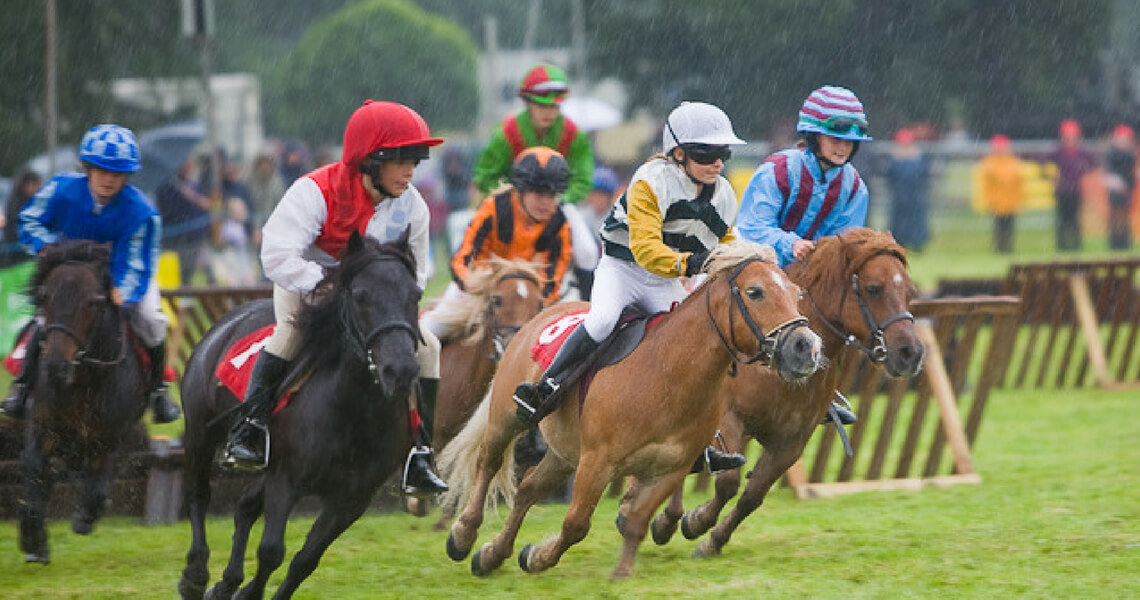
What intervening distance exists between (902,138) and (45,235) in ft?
70.5

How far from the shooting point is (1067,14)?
30734 mm

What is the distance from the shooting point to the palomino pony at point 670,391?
7.02 m

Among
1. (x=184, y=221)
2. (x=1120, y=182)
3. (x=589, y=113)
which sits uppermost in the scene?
(x=589, y=113)

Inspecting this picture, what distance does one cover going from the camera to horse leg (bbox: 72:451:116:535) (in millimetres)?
8719

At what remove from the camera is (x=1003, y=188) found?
29891 mm

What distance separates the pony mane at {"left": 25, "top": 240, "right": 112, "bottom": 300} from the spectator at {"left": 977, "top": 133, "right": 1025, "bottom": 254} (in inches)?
927

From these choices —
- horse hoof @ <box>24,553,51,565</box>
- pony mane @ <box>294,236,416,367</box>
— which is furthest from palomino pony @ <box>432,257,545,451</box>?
pony mane @ <box>294,236,416,367</box>

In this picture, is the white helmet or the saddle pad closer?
the saddle pad

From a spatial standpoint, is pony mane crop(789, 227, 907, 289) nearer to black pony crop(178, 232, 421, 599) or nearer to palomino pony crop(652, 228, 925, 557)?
palomino pony crop(652, 228, 925, 557)

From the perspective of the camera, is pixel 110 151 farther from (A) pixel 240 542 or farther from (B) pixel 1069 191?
(B) pixel 1069 191

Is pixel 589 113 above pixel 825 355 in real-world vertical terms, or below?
above

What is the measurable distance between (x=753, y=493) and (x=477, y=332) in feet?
6.71

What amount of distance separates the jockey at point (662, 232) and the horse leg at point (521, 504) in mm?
312

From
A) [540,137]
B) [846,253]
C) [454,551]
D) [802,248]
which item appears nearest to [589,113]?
[540,137]
